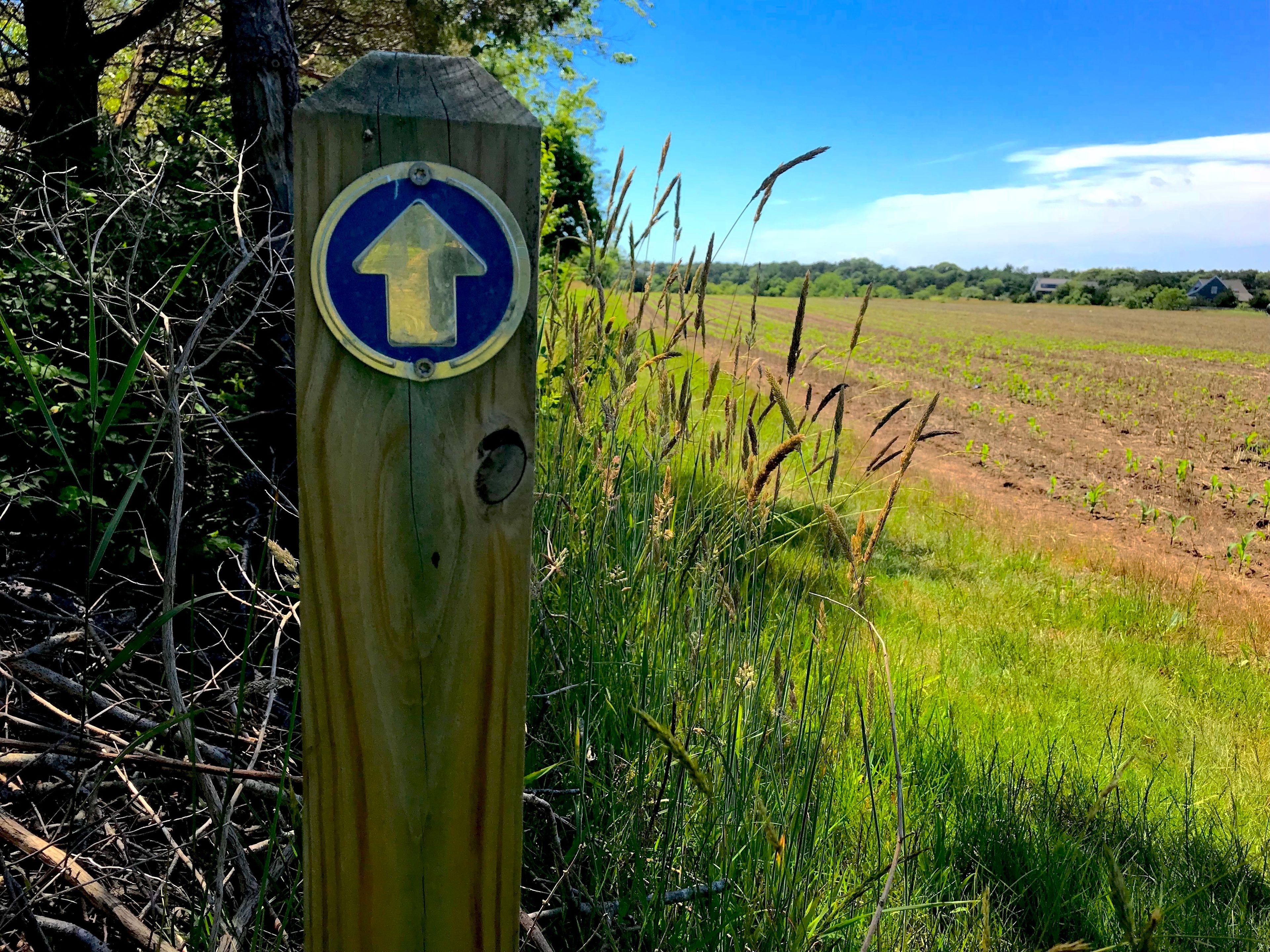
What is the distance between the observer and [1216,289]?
5181cm

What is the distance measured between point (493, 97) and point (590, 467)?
83.7 inches

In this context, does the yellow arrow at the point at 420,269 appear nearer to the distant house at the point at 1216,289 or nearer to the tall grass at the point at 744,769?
the tall grass at the point at 744,769

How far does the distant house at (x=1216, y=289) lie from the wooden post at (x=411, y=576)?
60.3 metres

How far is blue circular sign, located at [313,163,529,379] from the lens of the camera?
2.61 ft

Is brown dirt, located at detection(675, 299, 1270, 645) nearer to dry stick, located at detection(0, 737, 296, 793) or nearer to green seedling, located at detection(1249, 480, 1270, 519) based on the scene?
green seedling, located at detection(1249, 480, 1270, 519)

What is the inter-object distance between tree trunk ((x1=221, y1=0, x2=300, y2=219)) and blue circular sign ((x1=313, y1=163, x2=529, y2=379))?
7.39 ft

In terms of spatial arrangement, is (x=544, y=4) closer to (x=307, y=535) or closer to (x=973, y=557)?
(x=973, y=557)

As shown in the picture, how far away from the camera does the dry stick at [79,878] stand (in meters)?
1.41

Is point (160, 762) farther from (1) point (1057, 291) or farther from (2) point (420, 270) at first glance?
(1) point (1057, 291)

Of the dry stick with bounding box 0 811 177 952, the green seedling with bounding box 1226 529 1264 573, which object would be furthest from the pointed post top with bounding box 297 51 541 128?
the green seedling with bounding box 1226 529 1264 573

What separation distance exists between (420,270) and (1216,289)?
64233 millimetres

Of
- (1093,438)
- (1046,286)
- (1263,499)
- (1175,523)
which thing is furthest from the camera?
(1046,286)

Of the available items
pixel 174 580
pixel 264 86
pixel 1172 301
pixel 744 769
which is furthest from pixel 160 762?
pixel 1172 301

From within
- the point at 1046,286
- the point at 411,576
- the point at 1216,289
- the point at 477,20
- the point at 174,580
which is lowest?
the point at 174,580
